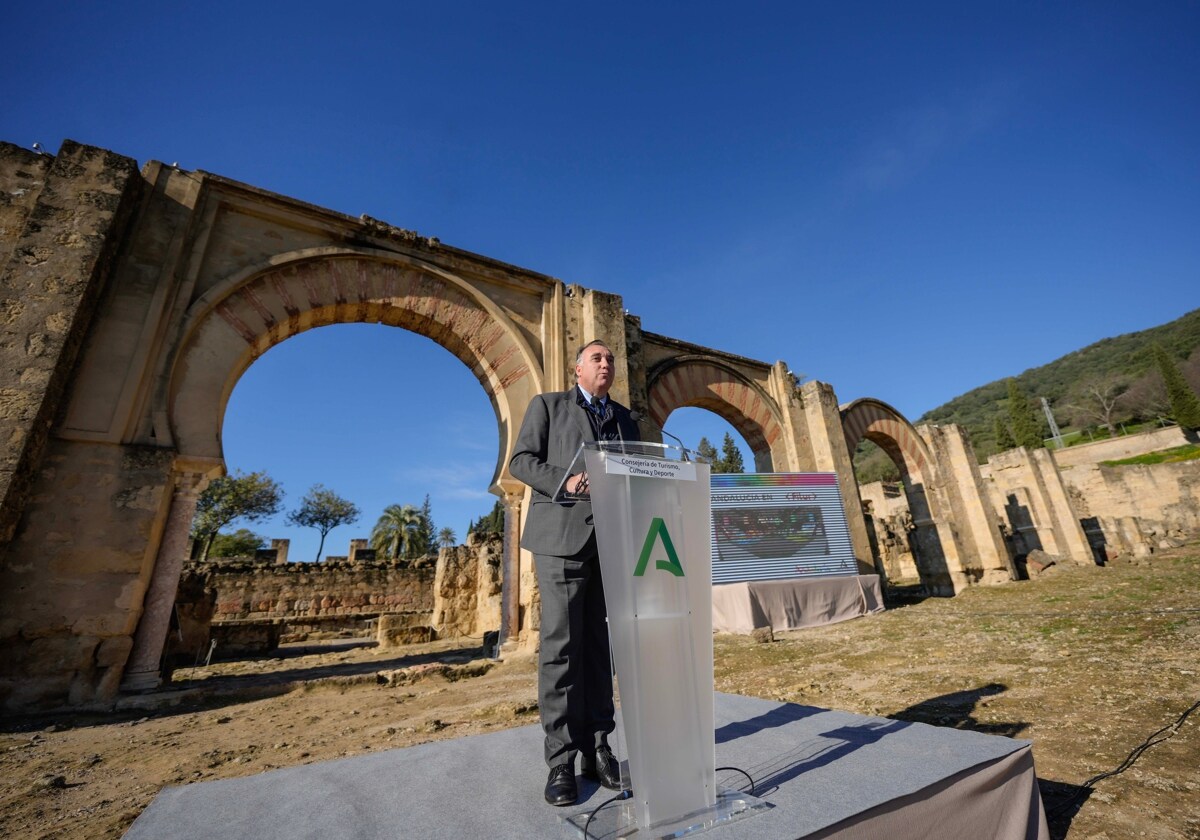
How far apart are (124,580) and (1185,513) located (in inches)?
1167

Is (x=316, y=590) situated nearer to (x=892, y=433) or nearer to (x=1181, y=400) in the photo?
(x=892, y=433)

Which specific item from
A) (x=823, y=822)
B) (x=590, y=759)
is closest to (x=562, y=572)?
(x=590, y=759)

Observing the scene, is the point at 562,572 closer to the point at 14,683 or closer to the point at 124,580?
the point at 124,580

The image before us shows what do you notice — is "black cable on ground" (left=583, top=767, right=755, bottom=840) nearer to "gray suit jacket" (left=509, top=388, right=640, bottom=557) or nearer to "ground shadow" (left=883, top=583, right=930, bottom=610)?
"gray suit jacket" (left=509, top=388, right=640, bottom=557)

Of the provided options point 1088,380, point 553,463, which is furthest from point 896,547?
point 1088,380

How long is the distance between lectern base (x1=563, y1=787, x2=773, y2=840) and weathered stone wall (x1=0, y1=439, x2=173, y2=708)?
5118 millimetres

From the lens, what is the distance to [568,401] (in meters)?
2.20

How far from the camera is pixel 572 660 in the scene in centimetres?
179

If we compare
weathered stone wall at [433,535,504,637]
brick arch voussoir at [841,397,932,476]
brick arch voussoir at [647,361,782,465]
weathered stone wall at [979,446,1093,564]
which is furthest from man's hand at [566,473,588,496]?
weathered stone wall at [979,446,1093,564]

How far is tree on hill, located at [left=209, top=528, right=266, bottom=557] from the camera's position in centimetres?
2948

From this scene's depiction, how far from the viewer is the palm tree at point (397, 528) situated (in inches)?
1564

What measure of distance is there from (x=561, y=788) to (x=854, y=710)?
104 inches

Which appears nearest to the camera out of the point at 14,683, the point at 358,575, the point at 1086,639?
the point at 14,683

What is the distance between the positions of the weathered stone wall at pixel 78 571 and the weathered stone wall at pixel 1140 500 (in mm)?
22553
